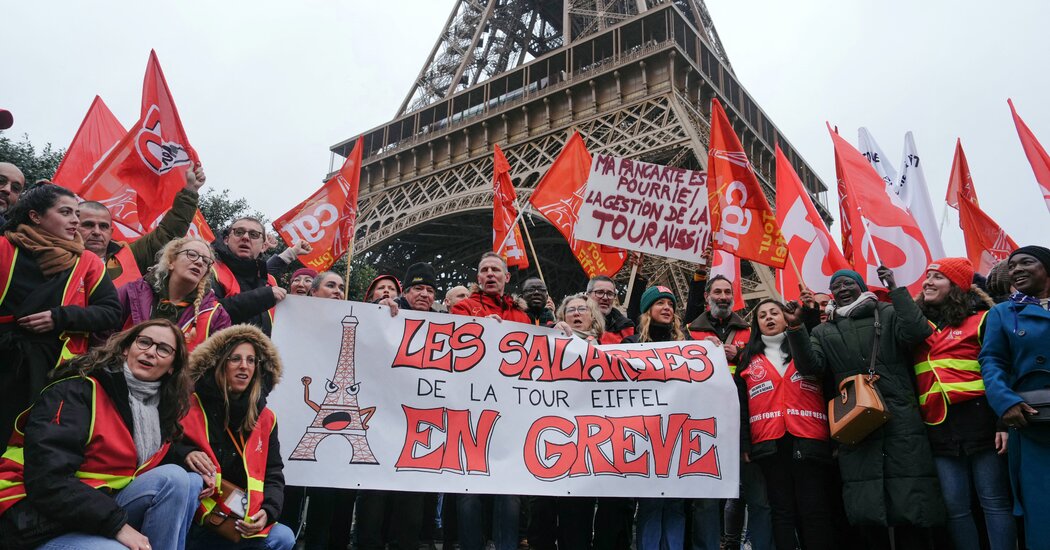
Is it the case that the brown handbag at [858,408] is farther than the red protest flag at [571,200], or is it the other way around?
the red protest flag at [571,200]

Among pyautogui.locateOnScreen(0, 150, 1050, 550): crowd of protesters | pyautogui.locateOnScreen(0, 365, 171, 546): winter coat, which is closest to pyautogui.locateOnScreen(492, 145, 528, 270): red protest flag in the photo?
pyautogui.locateOnScreen(0, 150, 1050, 550): crowd of protesters

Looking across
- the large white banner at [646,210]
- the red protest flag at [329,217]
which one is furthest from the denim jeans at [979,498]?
the red protest flag at [329,217]

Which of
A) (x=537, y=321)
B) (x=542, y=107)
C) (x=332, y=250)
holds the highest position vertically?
(x=542, y=107)

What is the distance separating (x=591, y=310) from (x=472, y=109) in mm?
24515

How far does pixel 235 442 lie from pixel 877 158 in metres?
7.49

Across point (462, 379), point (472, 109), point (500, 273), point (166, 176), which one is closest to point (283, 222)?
point (166, 176)

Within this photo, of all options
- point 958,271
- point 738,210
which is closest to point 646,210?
point 738,210

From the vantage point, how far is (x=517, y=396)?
4359mm

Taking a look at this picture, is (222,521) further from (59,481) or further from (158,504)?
(59,481)

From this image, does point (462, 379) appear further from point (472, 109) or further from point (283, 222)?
point (472, 109)

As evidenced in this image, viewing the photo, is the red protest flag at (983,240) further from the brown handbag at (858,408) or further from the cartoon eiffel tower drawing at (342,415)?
the cartoon eiffel tower drawing at (342,415)

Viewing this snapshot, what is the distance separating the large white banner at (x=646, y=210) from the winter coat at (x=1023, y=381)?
281 centimetres

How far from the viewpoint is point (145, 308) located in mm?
3592

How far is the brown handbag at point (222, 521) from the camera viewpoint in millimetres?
3066
